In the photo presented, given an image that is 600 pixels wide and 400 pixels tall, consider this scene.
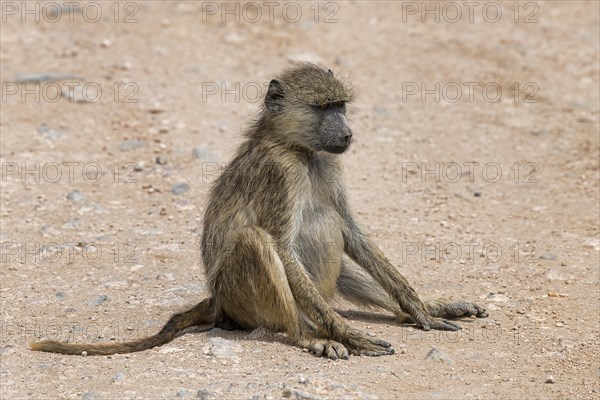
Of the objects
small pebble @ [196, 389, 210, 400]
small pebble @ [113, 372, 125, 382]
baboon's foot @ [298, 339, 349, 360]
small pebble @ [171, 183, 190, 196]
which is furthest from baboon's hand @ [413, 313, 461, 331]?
small pebble @ [171, 183, 190, 196]

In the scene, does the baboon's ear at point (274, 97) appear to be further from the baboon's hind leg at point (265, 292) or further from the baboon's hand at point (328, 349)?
the baboon's hand at point (328, 349)

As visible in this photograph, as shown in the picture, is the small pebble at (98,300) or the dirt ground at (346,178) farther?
the small pebble at (98,300)

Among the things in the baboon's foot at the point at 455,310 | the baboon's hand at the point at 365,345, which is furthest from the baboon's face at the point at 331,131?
the baboon's foot at the point at 455,310

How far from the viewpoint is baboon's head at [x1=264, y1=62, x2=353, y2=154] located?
682 centimetres

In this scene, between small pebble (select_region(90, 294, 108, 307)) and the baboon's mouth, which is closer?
the baboon's mouth

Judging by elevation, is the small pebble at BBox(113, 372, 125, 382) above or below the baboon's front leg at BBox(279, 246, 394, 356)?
below

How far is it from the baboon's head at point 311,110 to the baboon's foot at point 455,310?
4.73 feet

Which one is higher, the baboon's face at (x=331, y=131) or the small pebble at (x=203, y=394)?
the baboon's face at (x=331, y=131)

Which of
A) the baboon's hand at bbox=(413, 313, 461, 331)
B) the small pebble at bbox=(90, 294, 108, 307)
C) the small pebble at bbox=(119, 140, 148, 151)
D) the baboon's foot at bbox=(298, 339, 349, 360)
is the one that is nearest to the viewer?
the baboon's foot at bbox=(298, 339, 349, 360)

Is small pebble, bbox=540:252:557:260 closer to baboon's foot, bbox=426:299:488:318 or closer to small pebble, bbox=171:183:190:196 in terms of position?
baboon's foot, bbox=426:299:488:318

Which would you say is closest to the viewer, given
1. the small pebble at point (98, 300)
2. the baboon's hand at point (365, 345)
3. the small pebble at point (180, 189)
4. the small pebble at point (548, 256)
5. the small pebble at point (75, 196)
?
the baboon's hand at point (365, 345)

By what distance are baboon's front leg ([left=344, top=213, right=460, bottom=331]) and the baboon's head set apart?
2.35 feet

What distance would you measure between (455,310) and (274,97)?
2.13 meters

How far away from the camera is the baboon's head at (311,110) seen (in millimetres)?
6824
